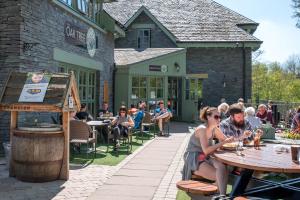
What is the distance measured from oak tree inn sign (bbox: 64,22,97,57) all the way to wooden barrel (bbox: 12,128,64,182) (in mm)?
5563

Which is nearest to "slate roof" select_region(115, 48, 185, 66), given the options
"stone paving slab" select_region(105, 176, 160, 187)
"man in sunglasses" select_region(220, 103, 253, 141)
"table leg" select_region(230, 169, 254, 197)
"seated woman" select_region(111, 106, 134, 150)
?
"seated woman" select_region(111, 106, 134, 150)

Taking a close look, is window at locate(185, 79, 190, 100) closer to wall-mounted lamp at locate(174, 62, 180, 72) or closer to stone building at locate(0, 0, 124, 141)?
wall-mounted lamp at locate(174, 62, 180, 72)

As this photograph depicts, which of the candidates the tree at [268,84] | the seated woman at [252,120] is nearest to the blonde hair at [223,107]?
the seated woman at [252,120]

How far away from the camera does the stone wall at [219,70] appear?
77.5 feet

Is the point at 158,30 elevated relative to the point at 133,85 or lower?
elevated

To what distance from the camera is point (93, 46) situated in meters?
14.8

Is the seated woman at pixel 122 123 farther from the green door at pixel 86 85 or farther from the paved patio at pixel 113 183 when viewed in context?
the green door at pixel 86 85

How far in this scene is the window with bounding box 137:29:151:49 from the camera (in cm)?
2470

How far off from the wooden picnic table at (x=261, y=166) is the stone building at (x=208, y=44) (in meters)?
16.6

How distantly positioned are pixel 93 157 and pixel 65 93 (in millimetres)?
2997

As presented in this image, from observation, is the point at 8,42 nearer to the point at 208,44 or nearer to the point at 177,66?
the point at 177,66

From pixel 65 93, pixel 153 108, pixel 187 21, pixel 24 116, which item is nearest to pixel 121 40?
pixel 187 21

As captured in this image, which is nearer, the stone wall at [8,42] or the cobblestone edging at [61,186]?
the cobblestone edging at [61,186]

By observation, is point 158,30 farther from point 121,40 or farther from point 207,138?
point 207,138
